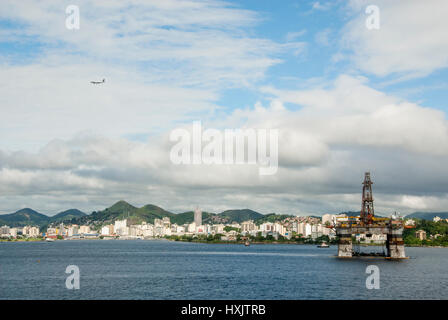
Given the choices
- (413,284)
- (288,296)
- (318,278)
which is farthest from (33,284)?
(413,284)

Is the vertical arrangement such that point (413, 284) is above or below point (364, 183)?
below

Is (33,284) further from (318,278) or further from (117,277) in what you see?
(318,278)
